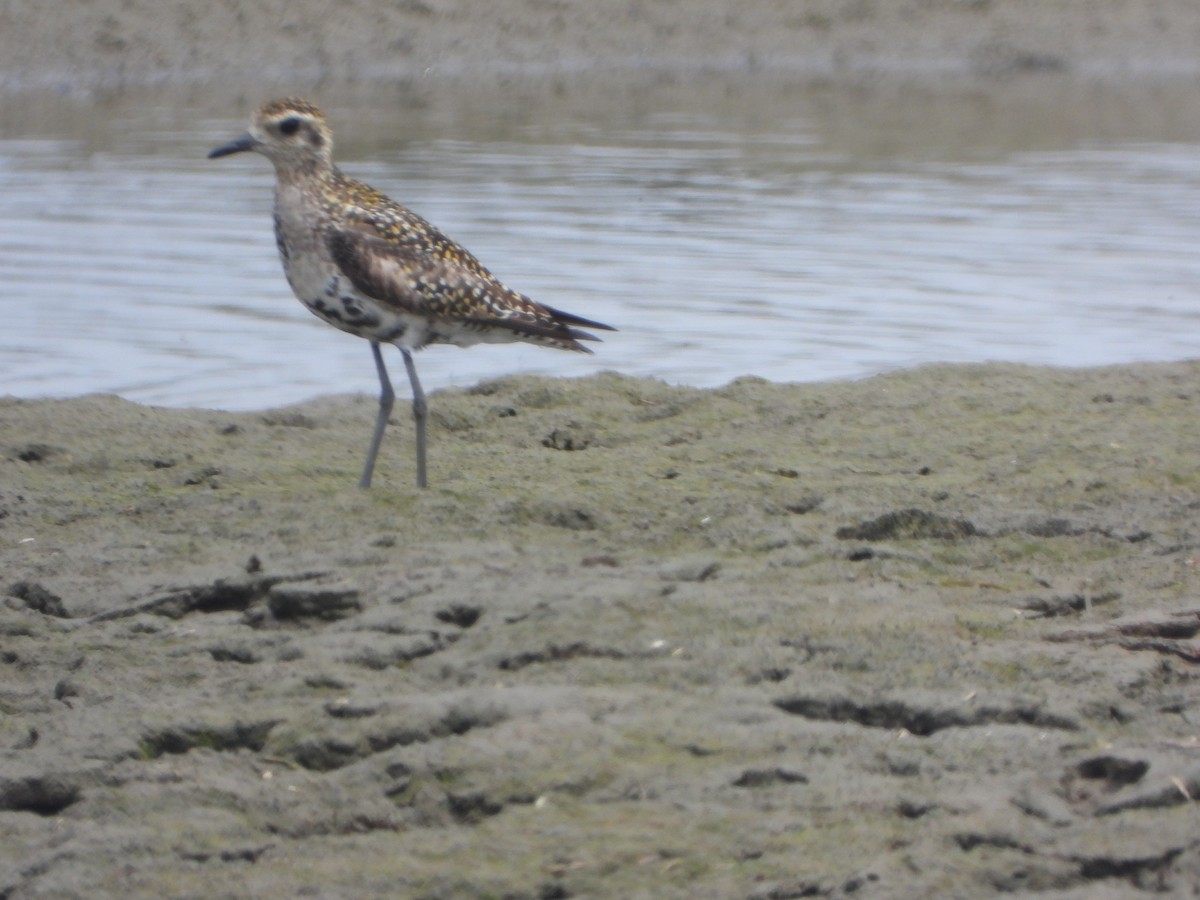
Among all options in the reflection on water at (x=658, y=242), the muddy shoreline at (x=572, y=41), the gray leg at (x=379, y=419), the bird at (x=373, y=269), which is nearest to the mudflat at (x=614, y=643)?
the gray leg at (x=379, y=419)

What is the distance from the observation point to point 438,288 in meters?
6.10

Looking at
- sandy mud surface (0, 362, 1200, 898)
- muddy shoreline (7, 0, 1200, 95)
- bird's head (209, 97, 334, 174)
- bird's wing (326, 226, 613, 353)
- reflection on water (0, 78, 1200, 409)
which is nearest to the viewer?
sandy mud surface (0, 362, 1200, 898)

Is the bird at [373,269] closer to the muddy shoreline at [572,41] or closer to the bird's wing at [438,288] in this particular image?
the bird's wing at [438,288]

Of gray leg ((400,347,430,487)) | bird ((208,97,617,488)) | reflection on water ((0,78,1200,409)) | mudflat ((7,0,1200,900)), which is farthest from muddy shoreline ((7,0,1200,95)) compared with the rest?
gray leg ((400,347,430,487))

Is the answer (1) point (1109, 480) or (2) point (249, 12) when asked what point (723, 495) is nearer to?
(1) point (1109, 480)

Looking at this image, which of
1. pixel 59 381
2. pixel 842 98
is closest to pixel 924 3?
pixel 842 98

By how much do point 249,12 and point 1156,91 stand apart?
943 cm

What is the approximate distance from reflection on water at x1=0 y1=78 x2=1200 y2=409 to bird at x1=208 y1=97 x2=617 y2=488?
6.44 feet

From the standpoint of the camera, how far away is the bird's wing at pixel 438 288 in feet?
19.6

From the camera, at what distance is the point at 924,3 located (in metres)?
20.7

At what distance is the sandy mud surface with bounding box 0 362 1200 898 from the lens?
131 inches

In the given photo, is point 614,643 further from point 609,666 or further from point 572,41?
point 572,41

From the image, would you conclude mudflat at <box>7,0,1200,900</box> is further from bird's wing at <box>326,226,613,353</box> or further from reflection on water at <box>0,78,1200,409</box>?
reflection on water at <box>0,78,1200,409</box>

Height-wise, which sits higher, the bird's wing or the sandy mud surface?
the bird's wing
